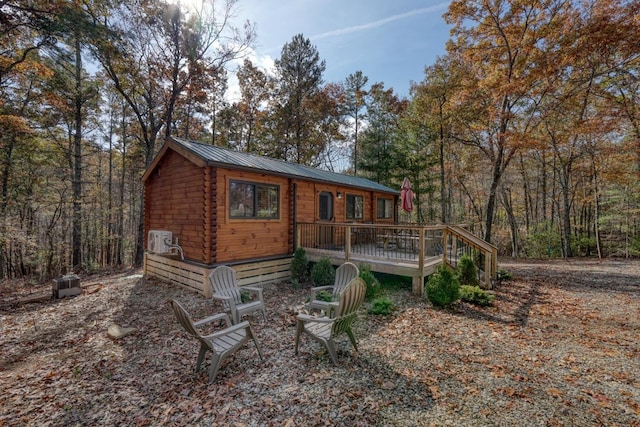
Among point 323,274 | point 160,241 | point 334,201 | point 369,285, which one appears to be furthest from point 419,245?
point 160,241

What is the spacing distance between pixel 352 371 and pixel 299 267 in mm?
4439

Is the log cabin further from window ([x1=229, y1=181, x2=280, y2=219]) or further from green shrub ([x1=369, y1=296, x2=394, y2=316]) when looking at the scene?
green shrub ([x1=369, y1=296, x2=394, y2=316])

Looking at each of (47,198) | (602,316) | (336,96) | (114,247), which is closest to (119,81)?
(47,198)

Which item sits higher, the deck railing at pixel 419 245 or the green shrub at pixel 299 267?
the deck railing at pixel 419 245

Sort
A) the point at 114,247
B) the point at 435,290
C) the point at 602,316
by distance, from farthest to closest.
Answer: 1. the point at 114,247
2. the point at 435,290
3. the point at 602,316

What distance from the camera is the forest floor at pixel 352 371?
264cm

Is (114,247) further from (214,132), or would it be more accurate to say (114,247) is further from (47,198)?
(214,132)

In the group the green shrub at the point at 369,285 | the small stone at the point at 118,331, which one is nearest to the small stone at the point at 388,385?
the green shrub at the point at 369,285

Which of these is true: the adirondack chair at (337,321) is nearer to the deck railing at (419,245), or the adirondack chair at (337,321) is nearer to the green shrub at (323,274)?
the deck railing at (419,245)

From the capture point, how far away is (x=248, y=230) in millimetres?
7355

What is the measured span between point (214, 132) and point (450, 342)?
18.1 m

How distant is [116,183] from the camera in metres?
18.7

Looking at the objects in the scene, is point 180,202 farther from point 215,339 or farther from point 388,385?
point 388,385

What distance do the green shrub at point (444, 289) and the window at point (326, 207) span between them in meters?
4.97
